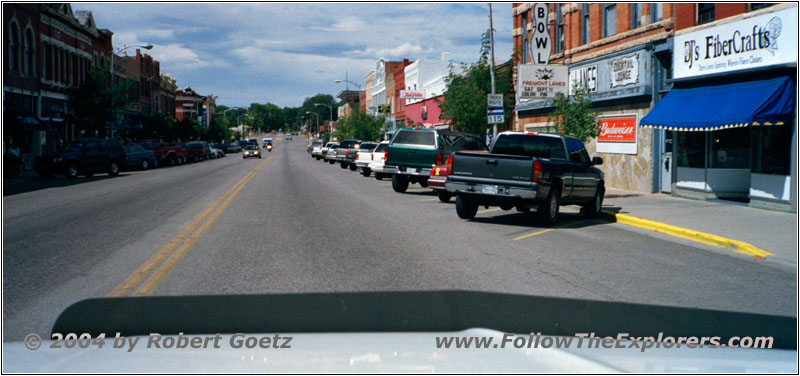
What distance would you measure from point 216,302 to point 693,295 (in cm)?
478

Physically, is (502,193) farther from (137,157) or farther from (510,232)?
(137,157)

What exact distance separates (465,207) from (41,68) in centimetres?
4108

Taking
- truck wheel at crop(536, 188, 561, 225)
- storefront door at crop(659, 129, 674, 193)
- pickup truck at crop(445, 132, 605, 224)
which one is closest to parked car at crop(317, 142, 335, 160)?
storefront door at crop(659, 129, 674, 193)

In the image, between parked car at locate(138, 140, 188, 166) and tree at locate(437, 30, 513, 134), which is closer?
tree at locate(437, 30, 513, 134)

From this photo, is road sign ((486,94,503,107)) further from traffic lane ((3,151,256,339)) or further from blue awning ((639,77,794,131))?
traffic lane ((3,151,256,339))

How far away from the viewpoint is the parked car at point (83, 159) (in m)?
30.7

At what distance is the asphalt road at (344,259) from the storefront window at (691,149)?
21.7 feet

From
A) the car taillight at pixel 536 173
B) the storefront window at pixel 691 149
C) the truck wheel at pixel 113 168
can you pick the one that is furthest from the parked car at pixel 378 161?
the car taillight at pixel 536 173

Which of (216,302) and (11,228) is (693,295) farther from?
(11,228)

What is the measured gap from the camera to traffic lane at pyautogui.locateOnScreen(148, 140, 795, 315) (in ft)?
23.5

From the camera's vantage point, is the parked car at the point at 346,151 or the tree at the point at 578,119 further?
the parked car at the point at 346,151

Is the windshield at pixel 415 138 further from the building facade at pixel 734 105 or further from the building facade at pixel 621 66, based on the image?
the building facade at pixel 734 105

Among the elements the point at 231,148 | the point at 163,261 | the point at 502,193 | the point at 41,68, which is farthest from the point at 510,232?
the point at 231,148

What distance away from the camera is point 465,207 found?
14422mm
